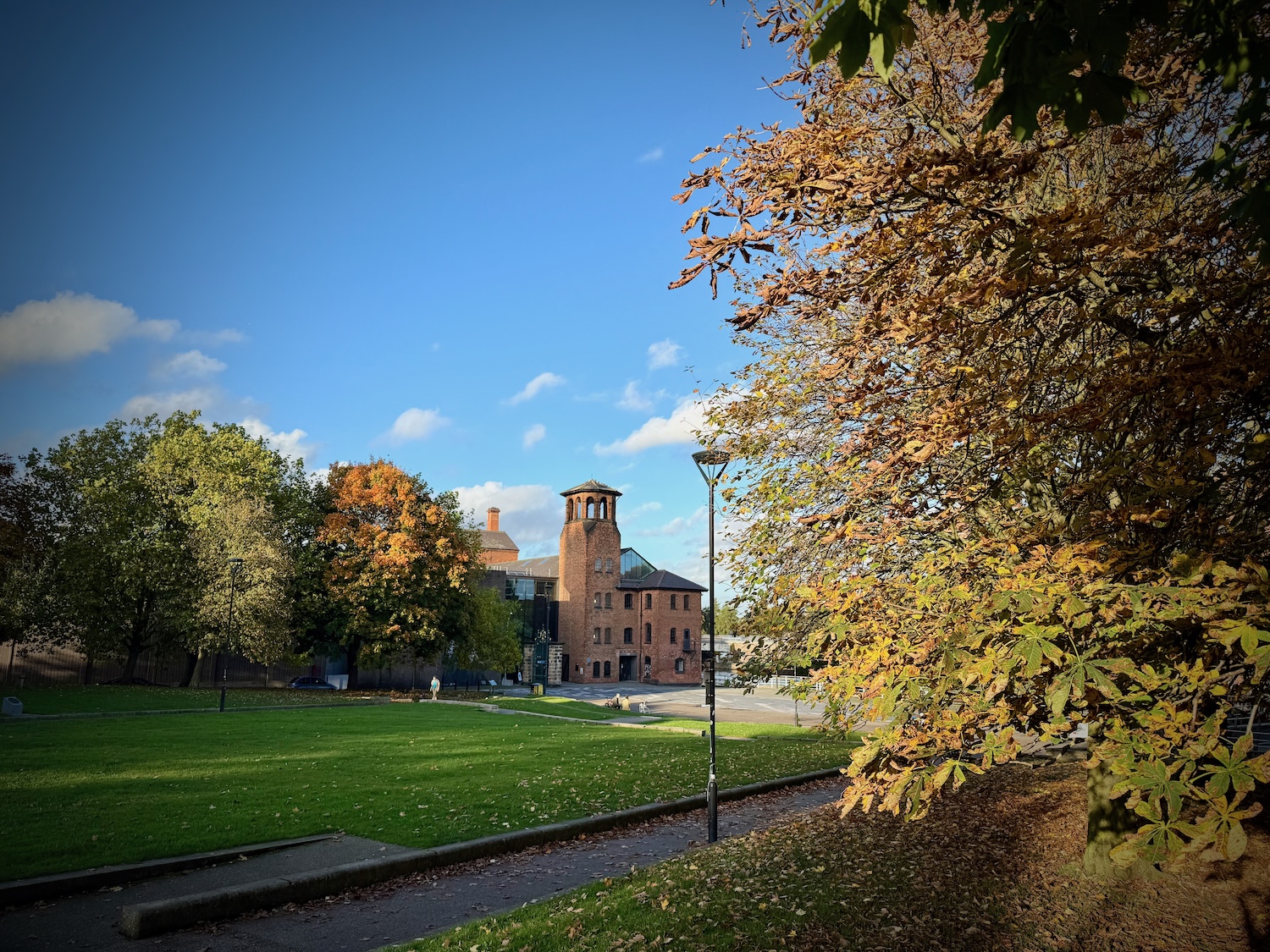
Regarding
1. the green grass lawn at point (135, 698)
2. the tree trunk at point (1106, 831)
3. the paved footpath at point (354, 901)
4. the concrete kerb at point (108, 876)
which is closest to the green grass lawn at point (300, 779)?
the concrete kerb at point (108, 876)

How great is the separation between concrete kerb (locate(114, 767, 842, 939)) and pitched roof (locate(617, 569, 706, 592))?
198 ft

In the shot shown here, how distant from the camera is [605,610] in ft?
235

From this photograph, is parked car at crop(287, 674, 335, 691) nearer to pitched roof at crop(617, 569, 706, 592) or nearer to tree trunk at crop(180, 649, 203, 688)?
tree trunk at crop(180, 649, 203, 688)

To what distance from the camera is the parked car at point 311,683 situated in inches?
1864

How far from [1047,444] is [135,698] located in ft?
108

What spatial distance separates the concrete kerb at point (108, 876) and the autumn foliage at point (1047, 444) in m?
7.32

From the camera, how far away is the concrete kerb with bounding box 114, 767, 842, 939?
694cm

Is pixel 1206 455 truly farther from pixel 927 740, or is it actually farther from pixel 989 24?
pixel 989 24

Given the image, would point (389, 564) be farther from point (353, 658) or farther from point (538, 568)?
point (538, 568)

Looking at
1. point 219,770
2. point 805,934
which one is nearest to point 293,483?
point 219,770

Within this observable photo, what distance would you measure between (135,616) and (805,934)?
39.9 metres

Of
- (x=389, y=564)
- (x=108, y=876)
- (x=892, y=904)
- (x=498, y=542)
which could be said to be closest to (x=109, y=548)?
(x=389, y=564)

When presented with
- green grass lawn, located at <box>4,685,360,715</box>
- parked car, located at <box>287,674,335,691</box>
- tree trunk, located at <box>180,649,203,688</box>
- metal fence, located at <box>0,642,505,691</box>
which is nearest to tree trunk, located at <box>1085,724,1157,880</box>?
green grass lawn, located at <box>4,685,360,715</box>

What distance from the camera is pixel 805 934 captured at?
6414mm
